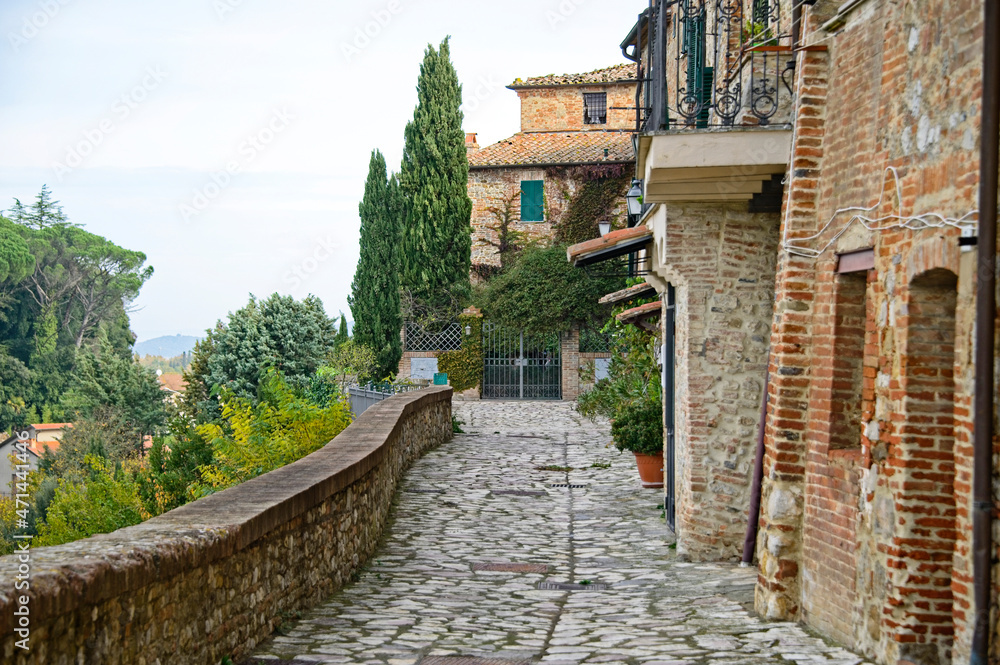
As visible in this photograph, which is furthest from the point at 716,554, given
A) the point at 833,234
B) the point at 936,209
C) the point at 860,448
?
the point at 936,209

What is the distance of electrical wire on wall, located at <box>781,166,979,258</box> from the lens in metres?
4.61

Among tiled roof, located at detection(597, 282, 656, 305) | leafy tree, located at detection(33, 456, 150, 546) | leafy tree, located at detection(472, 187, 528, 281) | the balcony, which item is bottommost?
leafy tree, located at detection(33, 456, 150, 546)

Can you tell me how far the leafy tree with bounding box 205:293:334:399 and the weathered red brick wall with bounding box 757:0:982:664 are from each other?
16.8 metres

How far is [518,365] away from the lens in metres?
29.8

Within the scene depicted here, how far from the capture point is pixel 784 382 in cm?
645

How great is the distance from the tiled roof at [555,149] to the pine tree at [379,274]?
3.54m

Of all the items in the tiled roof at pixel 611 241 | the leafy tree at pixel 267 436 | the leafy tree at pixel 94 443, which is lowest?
the leafy tree at pixel 94 443

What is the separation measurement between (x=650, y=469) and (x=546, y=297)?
55.7 ft

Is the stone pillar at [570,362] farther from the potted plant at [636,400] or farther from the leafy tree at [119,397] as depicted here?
the leafy tree at [119,397]

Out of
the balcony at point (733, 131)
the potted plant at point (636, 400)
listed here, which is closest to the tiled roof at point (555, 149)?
the potted plant at point (636, 400)

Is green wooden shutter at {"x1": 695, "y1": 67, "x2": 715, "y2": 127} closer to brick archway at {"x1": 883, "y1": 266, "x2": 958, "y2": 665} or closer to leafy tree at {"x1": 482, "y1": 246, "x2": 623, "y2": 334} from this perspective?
brick archway at {"x1": 883, "y1": 266, "x2": 958, "y2": 665}

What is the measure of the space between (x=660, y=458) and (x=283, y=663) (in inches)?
301

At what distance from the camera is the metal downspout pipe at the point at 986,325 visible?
4.28 metres

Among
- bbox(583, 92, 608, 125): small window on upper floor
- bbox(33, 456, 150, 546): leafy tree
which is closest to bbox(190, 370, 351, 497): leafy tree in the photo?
bbox(33, 456, 150, 546): leafy tree
